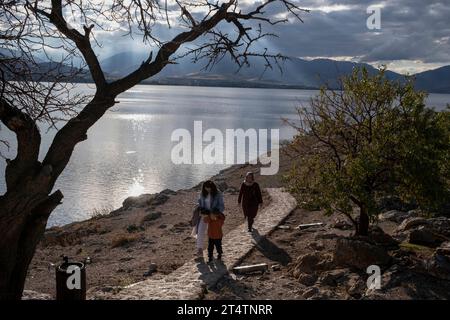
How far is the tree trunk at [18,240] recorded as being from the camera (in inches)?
275

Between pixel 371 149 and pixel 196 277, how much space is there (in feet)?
15.1

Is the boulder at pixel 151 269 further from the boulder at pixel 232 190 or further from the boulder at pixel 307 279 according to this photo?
the boulder at pixel 232 190

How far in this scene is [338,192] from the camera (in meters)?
11.2

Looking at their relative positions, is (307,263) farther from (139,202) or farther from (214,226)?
(139,202)

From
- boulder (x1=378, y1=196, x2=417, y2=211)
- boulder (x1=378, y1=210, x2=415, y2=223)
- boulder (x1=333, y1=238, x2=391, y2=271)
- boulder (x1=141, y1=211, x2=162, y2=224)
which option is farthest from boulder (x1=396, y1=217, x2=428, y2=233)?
boulder (x1=141, y1=211, x2=162, y2=224)

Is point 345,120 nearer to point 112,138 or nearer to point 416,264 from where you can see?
point 416,264

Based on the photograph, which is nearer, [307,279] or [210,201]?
[307,279]

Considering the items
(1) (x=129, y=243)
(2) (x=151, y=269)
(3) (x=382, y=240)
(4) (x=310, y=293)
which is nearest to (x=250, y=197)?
(2) (x=151, y=269)

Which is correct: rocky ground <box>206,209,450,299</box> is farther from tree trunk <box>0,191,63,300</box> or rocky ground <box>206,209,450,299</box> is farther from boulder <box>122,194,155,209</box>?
boulder <box>122,194,155,209</box>

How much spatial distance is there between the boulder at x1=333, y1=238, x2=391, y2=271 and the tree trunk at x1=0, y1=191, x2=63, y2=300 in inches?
241

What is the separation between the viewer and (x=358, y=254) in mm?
10758

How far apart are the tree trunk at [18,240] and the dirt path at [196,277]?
241 cm

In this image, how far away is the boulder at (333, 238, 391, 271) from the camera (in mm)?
10578
